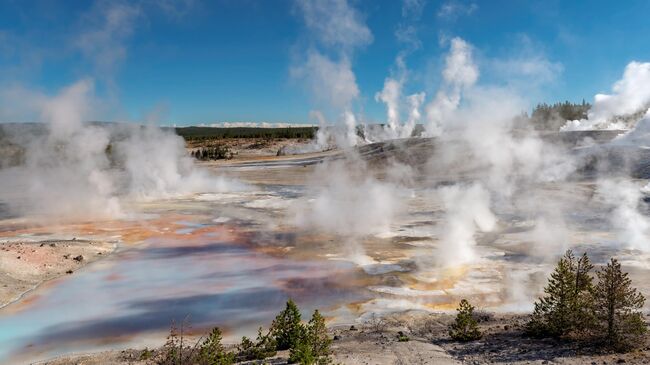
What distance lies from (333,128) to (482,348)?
6537 cm

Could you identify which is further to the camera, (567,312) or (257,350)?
(567,312)

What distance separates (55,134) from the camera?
94.1ft

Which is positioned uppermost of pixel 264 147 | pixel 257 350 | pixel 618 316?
pixel 264 147

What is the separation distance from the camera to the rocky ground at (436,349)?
815cm

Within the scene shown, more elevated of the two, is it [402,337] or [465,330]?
[465,330]

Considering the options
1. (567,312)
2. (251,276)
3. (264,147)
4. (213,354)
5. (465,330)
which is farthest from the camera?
(264,147)

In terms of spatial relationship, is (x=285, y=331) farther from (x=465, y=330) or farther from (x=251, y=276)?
(x=251, y=276)

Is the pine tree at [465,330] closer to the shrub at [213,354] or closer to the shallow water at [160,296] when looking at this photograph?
the shallow water at [160,296]

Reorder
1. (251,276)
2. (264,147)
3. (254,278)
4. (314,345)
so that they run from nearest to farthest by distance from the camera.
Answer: (314,345) → (254,278) → (251,276) → (264,147)

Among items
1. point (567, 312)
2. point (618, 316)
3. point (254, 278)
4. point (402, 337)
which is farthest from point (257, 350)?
point (618, 316)

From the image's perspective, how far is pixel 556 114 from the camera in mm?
93500

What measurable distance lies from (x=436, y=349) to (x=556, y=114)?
316 feet

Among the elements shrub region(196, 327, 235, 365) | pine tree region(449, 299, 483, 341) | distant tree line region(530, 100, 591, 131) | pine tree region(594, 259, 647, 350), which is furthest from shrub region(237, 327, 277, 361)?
distant tree line region(530, 100, 591, 131)

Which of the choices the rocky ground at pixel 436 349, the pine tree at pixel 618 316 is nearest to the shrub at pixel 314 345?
the rocky ground at pixel 436 349
